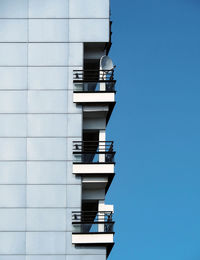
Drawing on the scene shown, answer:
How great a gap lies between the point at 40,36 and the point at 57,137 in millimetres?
5893

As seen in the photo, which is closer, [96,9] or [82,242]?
[82,242]

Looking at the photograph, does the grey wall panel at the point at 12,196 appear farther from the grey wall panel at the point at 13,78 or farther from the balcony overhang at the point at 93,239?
the grey wall panel at the point at 13,78

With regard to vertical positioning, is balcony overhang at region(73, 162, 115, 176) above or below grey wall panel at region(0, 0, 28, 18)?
below

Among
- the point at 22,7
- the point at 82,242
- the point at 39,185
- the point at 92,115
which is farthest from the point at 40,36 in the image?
the point at 82,242

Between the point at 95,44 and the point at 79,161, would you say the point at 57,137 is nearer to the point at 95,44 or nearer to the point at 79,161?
the point at 79,161

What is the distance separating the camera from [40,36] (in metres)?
50.3

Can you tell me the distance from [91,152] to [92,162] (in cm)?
55

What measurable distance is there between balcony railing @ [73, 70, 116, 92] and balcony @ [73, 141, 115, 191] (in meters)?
3.05

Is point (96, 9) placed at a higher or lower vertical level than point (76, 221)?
higher

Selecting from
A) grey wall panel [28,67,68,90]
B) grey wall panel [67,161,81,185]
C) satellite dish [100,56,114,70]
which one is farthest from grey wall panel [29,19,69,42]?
grey wall panel [67,161,81,185]

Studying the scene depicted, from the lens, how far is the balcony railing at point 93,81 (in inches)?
1951

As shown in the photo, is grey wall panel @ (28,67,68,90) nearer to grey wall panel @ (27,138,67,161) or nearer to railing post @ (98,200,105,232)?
grey wall panel @ (27,138,67,161)

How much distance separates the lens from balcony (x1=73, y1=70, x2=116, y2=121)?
49250 millimetres

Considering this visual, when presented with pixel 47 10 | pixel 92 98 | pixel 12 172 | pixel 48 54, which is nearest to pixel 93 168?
pixel 92 98
